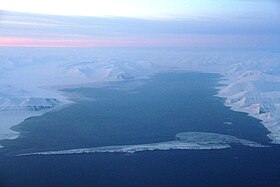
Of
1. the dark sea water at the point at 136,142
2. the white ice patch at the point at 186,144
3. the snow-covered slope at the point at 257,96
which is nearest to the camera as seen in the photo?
the dark sea water at the point at 136,142

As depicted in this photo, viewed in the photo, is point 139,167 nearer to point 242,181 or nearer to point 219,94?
point 242,181

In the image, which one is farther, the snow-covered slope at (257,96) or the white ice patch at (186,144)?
the snow-covered slope at (257,96)

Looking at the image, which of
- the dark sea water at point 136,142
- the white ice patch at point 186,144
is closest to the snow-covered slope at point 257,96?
the dark sea water at point 136,142

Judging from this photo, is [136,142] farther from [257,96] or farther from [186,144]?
[257,96]

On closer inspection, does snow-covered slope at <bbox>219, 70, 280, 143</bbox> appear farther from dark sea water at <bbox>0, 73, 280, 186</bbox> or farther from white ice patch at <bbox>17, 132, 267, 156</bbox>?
white ice patch at <bbox>17, 132, 267, 156</bbox>

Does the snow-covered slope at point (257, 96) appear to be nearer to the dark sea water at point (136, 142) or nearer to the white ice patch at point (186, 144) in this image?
the dark sea water at point (136, 142)

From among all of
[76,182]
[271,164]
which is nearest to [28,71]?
[76,182]

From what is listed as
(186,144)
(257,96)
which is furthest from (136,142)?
(257,96)
